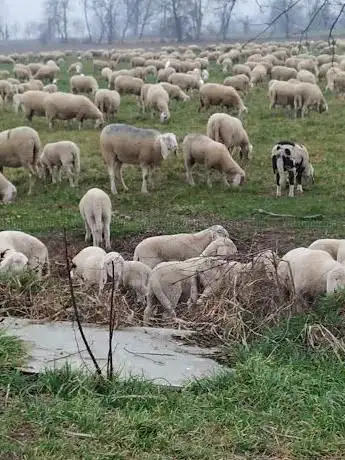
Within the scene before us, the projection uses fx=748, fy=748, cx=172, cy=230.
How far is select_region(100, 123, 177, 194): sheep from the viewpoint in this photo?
46.2 ft

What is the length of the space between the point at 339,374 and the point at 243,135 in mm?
11745

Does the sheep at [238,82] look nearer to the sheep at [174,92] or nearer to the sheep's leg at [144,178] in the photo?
the sheep at [174,92]

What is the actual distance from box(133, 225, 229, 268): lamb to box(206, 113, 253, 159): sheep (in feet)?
23.8

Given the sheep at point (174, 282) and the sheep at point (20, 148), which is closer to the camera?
the sheep at point (174, 282)

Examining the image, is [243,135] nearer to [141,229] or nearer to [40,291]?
[141,229]

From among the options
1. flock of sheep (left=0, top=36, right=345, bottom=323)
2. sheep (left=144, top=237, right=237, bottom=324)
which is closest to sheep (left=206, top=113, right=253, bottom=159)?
flock of sheep (left=0, top=36, right=345, bottom=323)

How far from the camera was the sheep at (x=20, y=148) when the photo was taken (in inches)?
586

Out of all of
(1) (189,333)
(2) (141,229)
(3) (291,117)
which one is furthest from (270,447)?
(3) (291,117)

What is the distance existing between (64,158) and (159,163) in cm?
184

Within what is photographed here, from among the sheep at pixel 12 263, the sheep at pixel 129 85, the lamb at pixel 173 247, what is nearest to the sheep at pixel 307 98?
the sheep at pixel 129 85

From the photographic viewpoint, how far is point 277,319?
5719 millimetres

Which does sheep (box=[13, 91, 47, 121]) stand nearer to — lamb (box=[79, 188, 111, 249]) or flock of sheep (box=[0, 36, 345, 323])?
flock of sheep (box=[0, 36, 345, 323])

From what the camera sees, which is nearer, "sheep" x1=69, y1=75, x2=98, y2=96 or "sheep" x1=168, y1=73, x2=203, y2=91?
"sheep" x1=69, y1=75, x2=98, y2=96

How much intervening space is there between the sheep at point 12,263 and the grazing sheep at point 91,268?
562 millimetres
